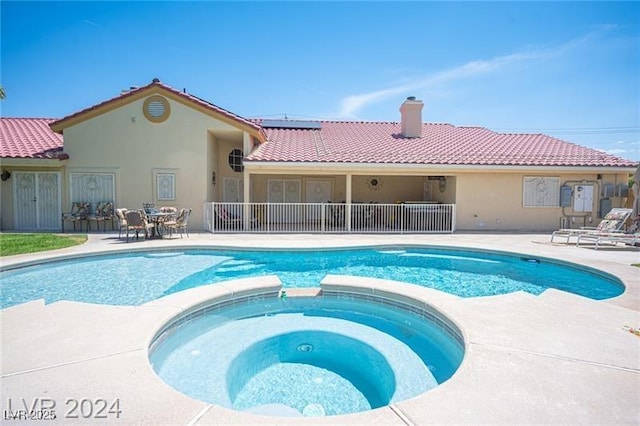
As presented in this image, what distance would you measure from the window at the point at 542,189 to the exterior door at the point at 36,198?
1938 cm

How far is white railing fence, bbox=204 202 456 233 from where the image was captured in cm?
1266

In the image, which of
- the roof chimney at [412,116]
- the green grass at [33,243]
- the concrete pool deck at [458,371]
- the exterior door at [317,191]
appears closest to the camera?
the concrete pool deck at [458,371]

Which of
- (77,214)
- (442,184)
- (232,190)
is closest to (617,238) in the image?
(442,184)

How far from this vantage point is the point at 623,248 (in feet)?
31.9

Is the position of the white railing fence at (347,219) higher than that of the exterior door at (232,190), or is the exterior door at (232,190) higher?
the exterior door at (232,190)

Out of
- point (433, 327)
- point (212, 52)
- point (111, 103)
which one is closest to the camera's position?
point (433, 327)

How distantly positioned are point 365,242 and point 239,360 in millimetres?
7109

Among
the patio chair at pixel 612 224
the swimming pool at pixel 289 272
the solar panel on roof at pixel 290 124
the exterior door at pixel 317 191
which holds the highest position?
the solar panel on roof at pixel 290 124

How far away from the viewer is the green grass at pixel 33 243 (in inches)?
319

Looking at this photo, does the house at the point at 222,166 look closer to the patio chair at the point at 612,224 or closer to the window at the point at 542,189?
the window at the point at 542,189

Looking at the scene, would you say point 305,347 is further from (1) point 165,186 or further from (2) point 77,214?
(2) point 77,214

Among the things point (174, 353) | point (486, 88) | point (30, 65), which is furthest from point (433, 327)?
point (30, 65)

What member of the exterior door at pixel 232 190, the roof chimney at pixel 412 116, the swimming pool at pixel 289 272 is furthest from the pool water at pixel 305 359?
the roof chimney at pixel 412 116

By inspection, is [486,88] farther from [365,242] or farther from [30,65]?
[30,65]
